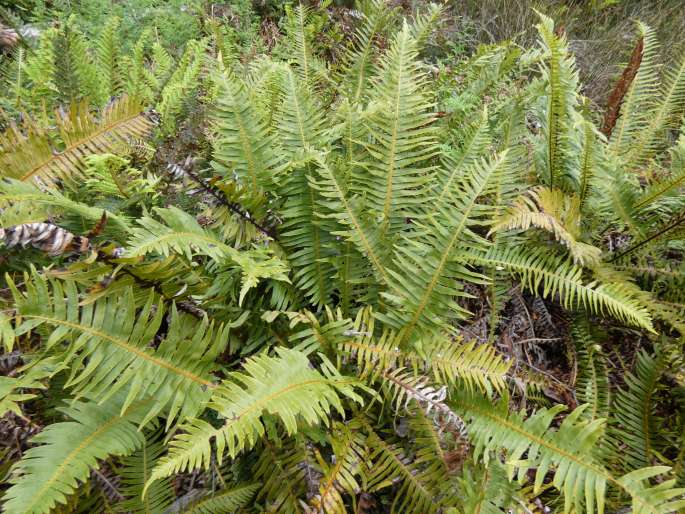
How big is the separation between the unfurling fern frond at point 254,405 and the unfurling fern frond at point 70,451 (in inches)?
8.8

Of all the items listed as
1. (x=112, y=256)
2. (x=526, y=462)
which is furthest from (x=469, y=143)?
(x=112, y=256)

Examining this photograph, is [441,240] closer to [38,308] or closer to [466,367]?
[466,367]

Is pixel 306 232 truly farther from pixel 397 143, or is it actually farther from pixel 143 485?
pixel 143 485

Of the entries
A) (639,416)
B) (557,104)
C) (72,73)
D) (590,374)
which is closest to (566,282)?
(590,374)

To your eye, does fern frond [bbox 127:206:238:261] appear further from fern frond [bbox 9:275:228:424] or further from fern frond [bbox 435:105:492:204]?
fern frond [bbox 435:105:492:204]

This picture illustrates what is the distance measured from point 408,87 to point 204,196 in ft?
3.12

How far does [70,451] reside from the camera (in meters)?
1.31

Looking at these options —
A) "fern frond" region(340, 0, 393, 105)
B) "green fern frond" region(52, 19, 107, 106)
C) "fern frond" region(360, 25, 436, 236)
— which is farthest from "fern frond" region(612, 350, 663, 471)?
"green fern frond" region(52, 19, 107, 106)

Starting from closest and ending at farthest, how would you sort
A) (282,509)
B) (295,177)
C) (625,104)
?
(282,509)
(295,177)
(625,104)

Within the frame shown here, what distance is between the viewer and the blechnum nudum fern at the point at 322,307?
136 cm

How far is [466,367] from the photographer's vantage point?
63.8 inches

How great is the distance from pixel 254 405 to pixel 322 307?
2.51ft

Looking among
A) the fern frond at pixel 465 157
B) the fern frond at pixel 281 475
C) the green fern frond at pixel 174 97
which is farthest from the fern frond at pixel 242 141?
the fern frond at pixel 281 475

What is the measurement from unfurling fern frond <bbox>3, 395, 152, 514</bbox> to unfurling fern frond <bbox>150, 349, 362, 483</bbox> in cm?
22
